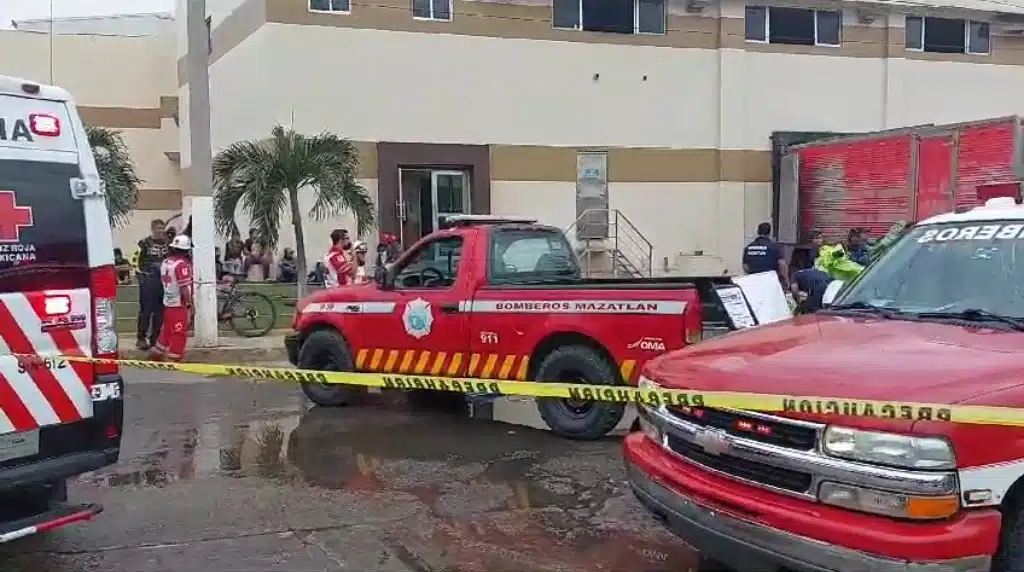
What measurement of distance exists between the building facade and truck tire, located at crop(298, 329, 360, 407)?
Answer: 10.4 meters

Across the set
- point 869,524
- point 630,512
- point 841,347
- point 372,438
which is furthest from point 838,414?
point 372,438

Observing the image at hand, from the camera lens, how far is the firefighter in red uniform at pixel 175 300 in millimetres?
12539

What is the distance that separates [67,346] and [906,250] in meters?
4.39

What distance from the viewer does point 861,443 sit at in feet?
11.6

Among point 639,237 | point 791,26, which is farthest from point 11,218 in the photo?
point 791,26

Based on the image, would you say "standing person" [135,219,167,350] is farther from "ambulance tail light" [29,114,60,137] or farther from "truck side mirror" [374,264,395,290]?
"ambulance tail light" [29,114,60,137]

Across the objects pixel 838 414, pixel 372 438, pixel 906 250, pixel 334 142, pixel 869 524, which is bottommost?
pixel 372 438

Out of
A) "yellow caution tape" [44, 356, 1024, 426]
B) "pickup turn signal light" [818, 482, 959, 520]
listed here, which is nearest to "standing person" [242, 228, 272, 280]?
"yellow caution tape" [44, 356, 1024, 426]

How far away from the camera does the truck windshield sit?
181 inches

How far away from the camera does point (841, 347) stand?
13.6ft

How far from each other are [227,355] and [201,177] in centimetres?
245

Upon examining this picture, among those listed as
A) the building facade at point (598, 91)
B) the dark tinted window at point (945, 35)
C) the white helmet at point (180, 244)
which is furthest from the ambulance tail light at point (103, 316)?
the dark tinted window at point (945, 35)

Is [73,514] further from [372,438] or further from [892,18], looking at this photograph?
[892,18]

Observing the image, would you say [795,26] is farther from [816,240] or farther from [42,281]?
[42,281]
